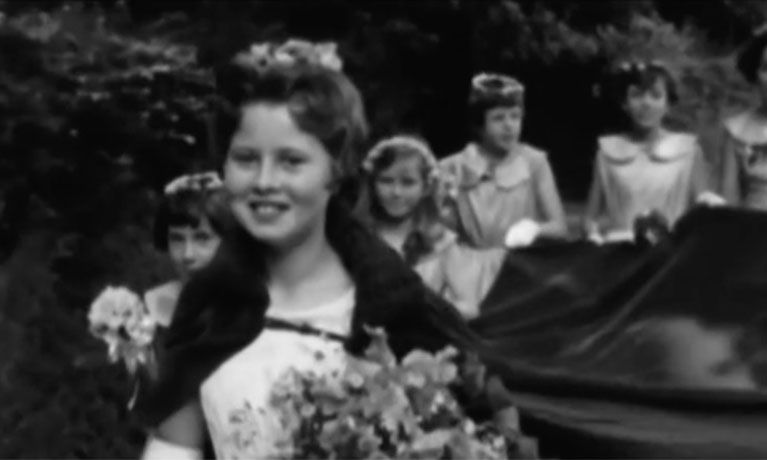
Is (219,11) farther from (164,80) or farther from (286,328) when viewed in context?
(286,328)

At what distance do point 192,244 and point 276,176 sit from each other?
370cm

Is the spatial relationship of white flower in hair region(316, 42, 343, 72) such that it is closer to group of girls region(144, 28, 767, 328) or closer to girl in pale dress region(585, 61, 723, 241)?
group of girls region(144, 28, 767, 328)

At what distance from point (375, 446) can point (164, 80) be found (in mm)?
7946

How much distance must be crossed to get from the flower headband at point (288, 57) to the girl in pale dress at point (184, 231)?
3.18 meters

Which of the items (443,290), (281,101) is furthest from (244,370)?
(443,290)

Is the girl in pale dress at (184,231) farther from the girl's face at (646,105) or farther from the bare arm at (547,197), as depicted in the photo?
the girl's face at (646,105)

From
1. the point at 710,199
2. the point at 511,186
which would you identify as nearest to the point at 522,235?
the point at 710,199

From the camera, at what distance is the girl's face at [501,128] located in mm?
9852

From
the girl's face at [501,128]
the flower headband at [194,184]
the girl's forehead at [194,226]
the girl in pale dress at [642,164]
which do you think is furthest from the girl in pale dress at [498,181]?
the girl's forehead at [194,226]

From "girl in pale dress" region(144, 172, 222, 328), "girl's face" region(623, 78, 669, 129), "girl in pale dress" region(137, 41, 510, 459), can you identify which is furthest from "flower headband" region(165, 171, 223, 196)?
"girl in pale dress" region(137, 41, 510, 459)

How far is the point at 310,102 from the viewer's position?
4828 mm

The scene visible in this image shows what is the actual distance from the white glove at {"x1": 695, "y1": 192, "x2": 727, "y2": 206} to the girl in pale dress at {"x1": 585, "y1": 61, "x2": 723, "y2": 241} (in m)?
0.19

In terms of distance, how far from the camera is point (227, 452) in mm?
4715

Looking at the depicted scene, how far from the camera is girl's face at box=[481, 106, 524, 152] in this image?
32.3 ft
